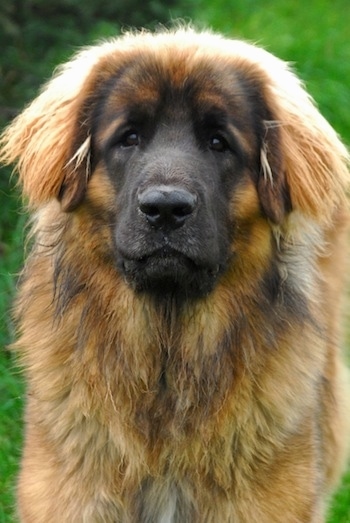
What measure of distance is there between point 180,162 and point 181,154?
62mm

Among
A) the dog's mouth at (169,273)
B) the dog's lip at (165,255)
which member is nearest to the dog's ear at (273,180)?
the dog's mouth at (169,273)

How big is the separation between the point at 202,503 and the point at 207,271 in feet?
3.18

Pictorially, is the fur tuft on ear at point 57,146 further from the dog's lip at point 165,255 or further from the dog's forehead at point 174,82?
the dog's lip at point 165,255

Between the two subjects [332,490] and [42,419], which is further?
[332,490]

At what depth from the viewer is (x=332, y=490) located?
20.5 feet

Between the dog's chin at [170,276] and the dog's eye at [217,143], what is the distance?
1.61 feet

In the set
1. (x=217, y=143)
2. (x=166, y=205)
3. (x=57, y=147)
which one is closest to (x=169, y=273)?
(x=166, y=205)

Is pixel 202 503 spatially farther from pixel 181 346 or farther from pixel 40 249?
pixel 40 249

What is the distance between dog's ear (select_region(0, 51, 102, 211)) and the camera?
4922mm

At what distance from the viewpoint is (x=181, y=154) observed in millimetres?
4688

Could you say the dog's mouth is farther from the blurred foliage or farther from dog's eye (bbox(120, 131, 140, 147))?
the blurred foliage

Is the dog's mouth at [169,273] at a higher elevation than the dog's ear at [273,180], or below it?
below

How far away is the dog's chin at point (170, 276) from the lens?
4.62m

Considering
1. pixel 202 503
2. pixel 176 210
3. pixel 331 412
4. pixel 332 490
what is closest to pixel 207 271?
pixel 176 210
